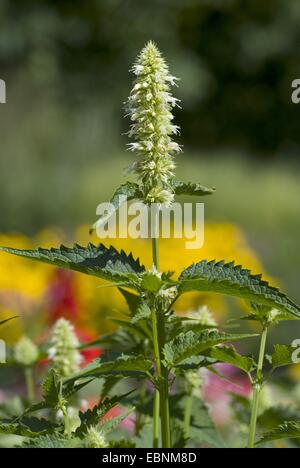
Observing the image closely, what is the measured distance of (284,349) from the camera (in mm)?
968

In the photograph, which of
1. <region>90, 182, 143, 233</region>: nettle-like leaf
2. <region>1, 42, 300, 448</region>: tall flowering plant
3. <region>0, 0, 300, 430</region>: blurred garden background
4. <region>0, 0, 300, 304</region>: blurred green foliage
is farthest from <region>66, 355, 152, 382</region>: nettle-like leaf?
<region>0, 0, 300, 304</region>: blurred green foliage

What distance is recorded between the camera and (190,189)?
0.97 m

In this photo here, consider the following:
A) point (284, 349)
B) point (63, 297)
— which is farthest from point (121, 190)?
point (63, 297)

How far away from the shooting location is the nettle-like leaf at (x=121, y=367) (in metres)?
0.89

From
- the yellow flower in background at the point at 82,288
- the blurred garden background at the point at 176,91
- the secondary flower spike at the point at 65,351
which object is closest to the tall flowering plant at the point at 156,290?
the secondary flower spike at the point at 65,351

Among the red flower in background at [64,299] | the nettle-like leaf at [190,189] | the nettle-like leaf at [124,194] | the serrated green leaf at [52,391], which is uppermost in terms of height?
the red flower in background at [64,299]

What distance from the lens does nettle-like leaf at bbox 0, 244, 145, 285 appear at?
35.3 inches

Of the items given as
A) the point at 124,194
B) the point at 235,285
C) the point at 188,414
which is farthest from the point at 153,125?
the point at 188,414

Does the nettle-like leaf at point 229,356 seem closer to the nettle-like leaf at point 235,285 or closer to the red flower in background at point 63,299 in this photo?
the nettle-like leaf at point 235,285

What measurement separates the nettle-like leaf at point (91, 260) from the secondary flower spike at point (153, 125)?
0.23 feet

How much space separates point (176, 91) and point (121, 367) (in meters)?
11.7

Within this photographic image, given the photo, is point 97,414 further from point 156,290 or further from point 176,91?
point 176,91

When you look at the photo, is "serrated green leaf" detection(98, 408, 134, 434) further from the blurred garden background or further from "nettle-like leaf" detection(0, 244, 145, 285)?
the blurred garden background
